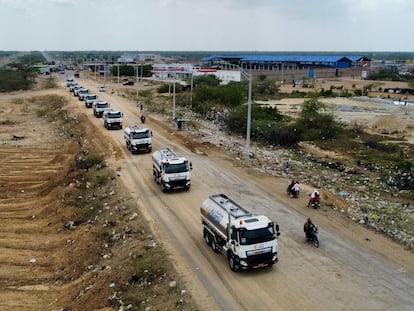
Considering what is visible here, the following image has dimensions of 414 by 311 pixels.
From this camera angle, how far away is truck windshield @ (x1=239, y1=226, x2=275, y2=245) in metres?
16.4

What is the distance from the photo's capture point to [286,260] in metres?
18.4

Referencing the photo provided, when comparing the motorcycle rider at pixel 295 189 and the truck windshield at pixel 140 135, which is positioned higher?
the truck windshield at pixel 140 135

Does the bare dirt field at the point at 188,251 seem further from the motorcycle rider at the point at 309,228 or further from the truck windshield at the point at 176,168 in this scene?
the truck windshield at the point at 176,168

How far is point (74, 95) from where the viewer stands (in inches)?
3216

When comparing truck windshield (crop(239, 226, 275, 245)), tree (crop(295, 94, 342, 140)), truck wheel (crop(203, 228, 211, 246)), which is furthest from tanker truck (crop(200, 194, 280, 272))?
tree (crop(295, 94, 342, 140))

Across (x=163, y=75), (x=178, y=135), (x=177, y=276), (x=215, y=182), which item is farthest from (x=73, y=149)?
(x=163, y=75)

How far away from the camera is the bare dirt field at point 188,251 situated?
52.2ft

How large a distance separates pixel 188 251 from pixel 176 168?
24.9 feet

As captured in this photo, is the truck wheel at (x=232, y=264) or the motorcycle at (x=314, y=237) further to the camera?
the motorcycle at (x=314, y=237)

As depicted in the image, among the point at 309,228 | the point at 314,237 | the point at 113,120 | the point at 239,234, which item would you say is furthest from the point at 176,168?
the point at 113,120

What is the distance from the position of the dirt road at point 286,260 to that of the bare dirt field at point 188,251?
1.7 inches

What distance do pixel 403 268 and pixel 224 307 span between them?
25.3 feet

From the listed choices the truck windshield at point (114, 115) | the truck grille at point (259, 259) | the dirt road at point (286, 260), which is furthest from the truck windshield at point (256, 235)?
the truck windshield at point (114, 115)

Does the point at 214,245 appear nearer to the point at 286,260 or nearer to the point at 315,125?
the point at 286,260
